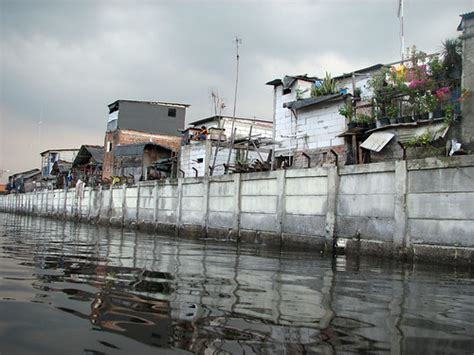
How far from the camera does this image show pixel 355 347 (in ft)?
10.4

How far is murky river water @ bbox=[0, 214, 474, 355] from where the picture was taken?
3078mm

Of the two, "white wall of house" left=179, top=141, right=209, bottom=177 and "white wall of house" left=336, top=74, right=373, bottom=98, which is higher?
"white wall of house" left=336, top=74, right=373, bottom=98

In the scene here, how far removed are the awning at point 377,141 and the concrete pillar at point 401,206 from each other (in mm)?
4036

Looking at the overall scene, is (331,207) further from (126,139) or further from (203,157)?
(126,139)

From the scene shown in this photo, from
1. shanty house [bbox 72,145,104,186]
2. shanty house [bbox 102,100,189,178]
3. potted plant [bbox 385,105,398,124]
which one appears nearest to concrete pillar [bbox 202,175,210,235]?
potted plant [bbox 385,105,398,124]

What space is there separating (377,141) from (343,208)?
13.0ft

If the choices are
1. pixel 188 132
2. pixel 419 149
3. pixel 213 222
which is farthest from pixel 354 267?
pixel 188 132

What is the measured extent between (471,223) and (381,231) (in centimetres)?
244

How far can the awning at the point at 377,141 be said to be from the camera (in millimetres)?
15247

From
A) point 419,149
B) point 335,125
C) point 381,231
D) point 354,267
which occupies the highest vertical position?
point 335,125

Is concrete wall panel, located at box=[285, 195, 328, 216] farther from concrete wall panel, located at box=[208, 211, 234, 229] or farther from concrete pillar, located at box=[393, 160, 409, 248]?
concrete wall panel, located at box=[208, 211, 234, 229]

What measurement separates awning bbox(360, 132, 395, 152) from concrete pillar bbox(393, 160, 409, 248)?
4036mm

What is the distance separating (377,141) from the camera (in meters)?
15.6

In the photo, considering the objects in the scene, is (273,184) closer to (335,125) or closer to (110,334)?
(335,125)
